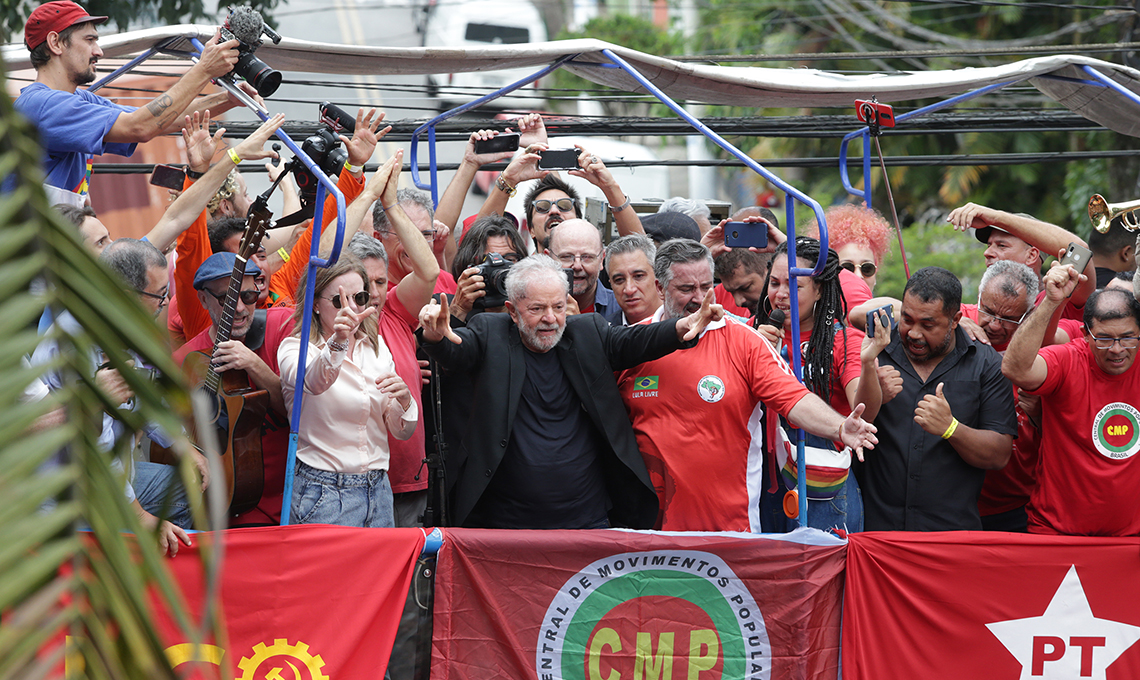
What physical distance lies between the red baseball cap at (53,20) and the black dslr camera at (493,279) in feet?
7.06

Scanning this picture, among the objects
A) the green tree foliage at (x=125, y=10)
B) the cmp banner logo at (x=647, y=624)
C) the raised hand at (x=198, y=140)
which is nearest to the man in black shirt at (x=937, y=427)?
the cmp banner logo at (x=647, y=624)

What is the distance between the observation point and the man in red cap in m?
4.40

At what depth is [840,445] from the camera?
4.66m

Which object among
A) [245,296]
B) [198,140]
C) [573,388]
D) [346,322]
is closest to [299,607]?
[346,322]

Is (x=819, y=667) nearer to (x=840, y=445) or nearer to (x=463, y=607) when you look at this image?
(x=840, y=445)

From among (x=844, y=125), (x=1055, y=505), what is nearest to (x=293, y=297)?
(x=1055, y=505)

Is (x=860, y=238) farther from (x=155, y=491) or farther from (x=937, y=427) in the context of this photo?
(x=155, y=491)

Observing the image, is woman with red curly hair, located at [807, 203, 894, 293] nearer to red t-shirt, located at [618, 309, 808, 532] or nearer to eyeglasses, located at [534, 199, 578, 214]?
eyeglasses, located at [534, 199, 578, 214]

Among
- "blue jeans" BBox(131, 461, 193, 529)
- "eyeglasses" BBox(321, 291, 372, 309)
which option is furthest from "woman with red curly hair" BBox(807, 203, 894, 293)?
Result: "blue jeans" BBox(131, 461, 193, 529)

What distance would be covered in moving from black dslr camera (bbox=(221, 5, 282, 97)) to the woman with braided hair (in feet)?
8.37

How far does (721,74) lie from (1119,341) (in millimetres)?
2644

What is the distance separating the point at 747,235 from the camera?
515cm

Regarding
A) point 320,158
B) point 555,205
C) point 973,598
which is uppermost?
point 320,158

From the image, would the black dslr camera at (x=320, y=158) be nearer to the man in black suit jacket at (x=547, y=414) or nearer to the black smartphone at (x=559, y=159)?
the man in black suit jacket at (x=547, y=414)
